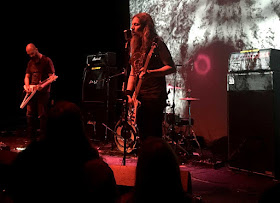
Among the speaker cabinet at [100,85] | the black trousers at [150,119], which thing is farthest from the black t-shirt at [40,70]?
the black trousers at [150,119]

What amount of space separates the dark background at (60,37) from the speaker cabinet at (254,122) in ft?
15.1

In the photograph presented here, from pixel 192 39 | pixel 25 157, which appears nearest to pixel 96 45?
pixel 192 39

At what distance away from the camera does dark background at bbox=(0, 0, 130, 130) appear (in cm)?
882

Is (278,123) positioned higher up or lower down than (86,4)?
lower down

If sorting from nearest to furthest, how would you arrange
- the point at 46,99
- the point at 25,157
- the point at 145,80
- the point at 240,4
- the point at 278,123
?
1. the point at 25,157
2. the point at 145,80
3. the point at 278,123
4. the point at 240,4
5. the point at 46,99

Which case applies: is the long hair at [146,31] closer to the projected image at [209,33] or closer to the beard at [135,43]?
the beard at [135,43]

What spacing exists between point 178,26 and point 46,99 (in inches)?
130

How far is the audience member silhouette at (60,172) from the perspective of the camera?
1602mm

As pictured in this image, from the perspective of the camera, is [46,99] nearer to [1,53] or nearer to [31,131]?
[31,131]

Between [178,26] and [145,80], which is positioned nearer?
[145,80]

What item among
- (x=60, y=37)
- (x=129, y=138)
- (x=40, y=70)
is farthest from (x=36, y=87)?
(x=60, y=37)

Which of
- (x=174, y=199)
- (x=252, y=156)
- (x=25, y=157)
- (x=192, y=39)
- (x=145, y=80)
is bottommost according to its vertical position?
(x=252, y=156)

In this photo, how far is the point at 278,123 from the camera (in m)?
4.28

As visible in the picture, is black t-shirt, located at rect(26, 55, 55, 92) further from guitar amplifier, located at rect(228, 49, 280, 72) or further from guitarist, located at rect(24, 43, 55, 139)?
guitar amplifier, located at rect(228, 49, 280, 72)
